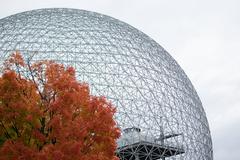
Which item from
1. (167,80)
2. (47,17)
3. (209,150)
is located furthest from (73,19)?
(209,150)

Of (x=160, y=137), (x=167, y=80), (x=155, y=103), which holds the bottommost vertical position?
(x=160, y=137)

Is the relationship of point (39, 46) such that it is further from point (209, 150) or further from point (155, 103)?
point (209, 150)

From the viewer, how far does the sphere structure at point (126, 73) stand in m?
38.9

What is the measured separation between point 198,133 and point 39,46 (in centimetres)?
1589

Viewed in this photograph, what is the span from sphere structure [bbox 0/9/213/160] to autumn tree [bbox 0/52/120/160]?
2262 cm

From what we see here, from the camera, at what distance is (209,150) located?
157ft

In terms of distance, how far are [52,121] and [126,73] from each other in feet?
91.0

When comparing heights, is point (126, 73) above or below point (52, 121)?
above

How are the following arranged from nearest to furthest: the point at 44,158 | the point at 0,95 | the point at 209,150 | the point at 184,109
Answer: the point at 44,158 → the point at 0,95 → the point at 184,109 → the point at 209,150

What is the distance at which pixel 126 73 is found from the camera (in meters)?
41.4

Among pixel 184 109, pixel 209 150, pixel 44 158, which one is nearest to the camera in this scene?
pixel 44 158

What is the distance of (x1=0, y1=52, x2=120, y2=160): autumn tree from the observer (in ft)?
44.5

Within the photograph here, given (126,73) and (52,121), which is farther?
(126,73)

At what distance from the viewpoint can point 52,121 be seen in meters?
13.8
